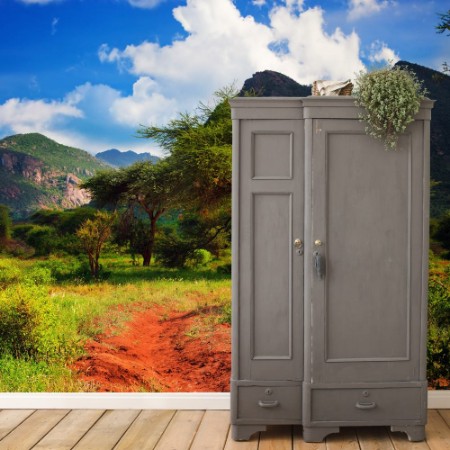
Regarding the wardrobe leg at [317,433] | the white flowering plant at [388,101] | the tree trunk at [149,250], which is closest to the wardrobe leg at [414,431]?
the wardrobe leg at [317,433]

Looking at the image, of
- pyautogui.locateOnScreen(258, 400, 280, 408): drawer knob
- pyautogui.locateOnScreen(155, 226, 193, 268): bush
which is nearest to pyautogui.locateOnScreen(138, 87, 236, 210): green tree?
pyautogui.locateOnScreen(155, 226, 193, 268): bush

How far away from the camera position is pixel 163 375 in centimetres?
361

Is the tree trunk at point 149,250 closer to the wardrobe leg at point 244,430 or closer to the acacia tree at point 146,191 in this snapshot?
the acacia tree at point 146,191

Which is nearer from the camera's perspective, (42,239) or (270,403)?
(270,403)

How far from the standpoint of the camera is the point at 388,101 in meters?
2.79

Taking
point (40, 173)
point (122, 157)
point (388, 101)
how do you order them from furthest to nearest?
point (40, 173) → point (122, 157) → point (388, 101)

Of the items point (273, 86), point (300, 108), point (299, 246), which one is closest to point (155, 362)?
point (299, 246)

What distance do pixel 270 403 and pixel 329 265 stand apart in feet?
2.50

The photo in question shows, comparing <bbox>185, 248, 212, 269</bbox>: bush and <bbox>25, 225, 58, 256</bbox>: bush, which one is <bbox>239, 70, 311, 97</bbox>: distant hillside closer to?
<bbox>185, 248, 212, 269</bbox>: bush

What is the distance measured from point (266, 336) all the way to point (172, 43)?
2.08 meters

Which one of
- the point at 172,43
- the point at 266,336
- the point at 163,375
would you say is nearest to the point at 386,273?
the point at 266,336

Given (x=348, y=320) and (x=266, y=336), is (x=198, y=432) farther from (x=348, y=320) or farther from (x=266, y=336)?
(x=348, y=320)

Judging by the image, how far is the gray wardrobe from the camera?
2.89 m

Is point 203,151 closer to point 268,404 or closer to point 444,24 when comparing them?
point 268,404
